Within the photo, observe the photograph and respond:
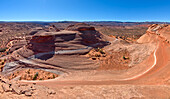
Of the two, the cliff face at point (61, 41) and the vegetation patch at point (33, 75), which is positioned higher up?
the cliff face at point (61, 41)

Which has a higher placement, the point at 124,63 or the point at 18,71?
the point at 124,63

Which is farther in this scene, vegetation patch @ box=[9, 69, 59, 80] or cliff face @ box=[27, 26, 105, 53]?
cliff face @ box=[27, 26, 105, 53]

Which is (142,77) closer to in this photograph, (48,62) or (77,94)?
(77,94)

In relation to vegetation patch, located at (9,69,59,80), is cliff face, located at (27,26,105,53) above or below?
above

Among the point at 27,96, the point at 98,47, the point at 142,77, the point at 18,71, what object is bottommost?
the point at 18,71

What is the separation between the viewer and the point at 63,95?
24.5ft

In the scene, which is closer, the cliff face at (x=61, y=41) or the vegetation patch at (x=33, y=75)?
the vegetation patch at (x=33, y=75)

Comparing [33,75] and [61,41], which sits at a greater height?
[61,41]

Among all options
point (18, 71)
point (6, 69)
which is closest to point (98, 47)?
point (18, 71)

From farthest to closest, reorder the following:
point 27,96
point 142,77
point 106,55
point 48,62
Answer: point 106,55, point 48,62, point 142,77, point 27,96

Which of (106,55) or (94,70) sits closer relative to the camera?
(94,70)

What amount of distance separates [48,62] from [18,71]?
179 inches

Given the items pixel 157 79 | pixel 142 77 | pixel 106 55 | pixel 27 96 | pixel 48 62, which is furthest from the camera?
pixel 106 55

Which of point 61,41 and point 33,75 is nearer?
point 33,75
